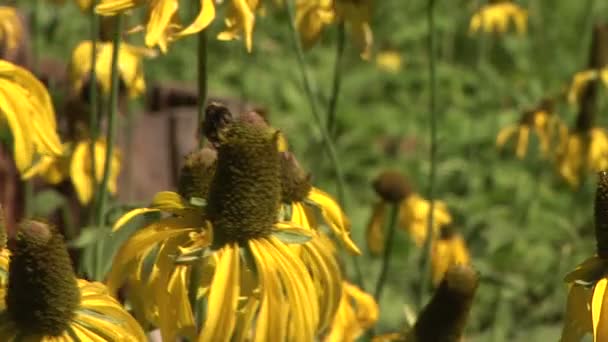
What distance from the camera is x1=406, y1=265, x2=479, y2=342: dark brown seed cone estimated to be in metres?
1.22

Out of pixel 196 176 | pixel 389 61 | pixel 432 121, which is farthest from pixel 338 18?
pixel 389 61

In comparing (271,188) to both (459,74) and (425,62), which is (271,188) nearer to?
(459,74)

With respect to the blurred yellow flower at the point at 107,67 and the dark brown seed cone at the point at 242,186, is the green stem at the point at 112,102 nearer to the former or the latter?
the dark brown seed cone at the point at 242,186

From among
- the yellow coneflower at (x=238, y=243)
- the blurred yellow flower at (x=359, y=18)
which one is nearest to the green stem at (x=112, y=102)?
the yellow coneflower at (x=238, y=243)

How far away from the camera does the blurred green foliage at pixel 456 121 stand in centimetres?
252

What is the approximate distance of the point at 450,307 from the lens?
4.00 ft

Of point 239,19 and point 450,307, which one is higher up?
point 239,19

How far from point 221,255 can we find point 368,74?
12.0 feet

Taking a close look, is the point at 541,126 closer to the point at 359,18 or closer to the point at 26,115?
the point at 359,18

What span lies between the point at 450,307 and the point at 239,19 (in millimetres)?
331

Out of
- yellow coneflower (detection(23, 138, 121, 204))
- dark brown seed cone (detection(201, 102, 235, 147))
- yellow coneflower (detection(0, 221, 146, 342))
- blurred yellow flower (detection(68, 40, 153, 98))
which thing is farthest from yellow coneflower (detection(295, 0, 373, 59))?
yellow coneflower (detection(0, 221, 146, 342))

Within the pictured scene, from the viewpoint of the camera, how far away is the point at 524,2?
3.69 meters

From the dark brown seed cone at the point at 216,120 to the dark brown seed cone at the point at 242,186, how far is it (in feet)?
0.09

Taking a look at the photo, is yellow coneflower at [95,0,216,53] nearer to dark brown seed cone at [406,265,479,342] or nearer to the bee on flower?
the bee on flower
